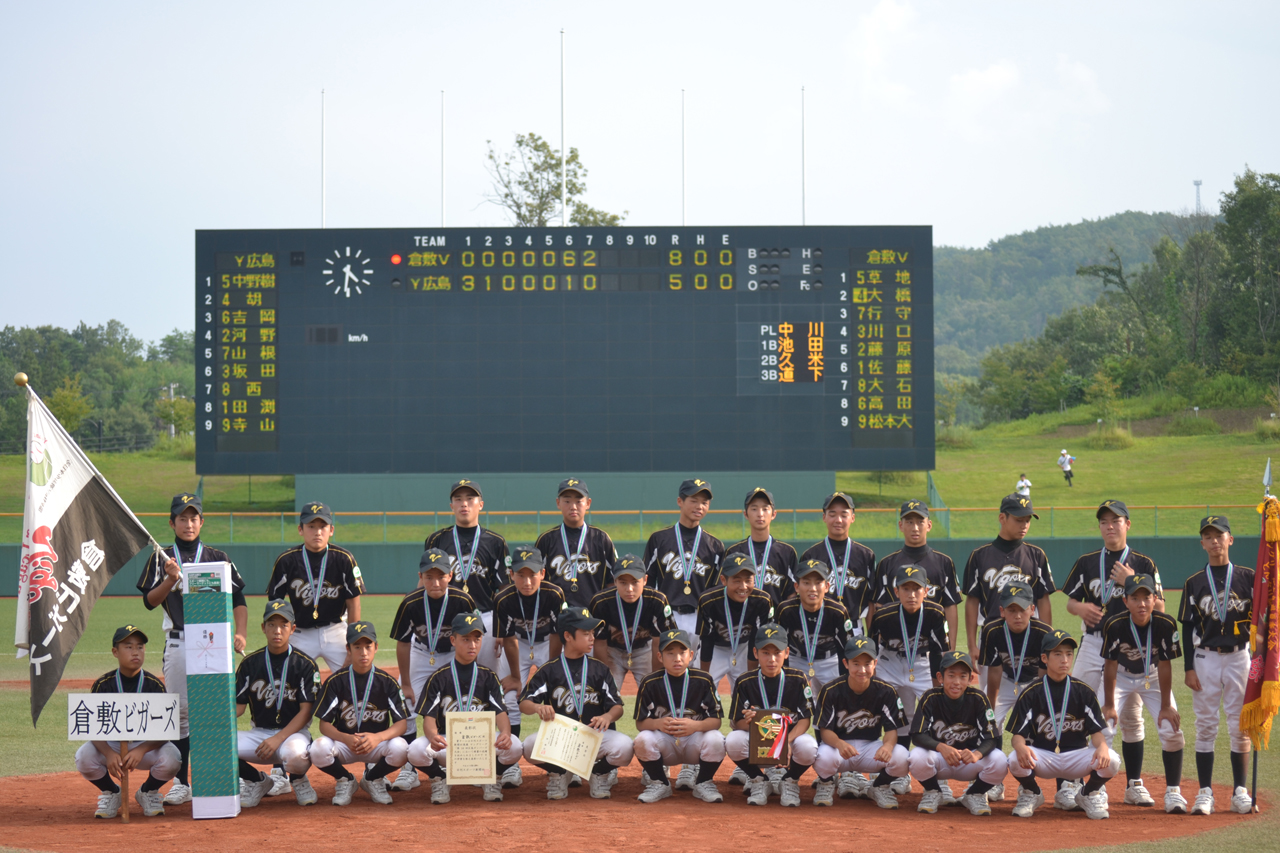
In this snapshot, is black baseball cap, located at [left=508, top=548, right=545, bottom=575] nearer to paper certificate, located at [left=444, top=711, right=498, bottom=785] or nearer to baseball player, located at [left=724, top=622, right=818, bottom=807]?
paper certificate, located at [left=444, top=711, right=498, bottom=785]

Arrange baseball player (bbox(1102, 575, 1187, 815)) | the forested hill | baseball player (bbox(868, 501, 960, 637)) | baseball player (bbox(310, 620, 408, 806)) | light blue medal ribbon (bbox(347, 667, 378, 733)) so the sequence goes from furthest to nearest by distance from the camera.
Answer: the forested hill → baseball player (bbox(868, 501, 960, 637)) → light blue medal ribbon (bbox(347, 667, 378, 733)) → baseball player (bbox(310, 620, 408, 806)) → baseball player (bbox(1102, 575, 1187, 815))

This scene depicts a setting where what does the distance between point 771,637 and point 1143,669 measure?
231 cm

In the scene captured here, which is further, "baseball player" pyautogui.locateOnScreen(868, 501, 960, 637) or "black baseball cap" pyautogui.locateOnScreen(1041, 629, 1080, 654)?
"baseball player" pyautogui.locateOnScreen(868, 501, 960, 637)

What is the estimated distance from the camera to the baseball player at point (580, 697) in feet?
23.8

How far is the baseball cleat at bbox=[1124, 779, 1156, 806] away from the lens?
276 inches

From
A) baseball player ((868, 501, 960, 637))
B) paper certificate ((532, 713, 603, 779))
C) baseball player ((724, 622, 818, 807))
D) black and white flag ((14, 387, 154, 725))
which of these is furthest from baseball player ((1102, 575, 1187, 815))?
black and white flag ((14, 387, 154, 725))

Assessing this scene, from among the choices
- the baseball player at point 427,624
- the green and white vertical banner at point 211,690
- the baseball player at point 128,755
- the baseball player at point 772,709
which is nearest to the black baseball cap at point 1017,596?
the baseball player at point 772,709

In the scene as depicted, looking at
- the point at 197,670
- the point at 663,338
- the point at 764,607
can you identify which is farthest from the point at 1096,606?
the point at 663,338

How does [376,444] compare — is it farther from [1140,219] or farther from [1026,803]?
[1140,219]

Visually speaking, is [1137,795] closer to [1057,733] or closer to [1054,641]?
[1057,733]

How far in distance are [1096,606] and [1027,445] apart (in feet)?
131

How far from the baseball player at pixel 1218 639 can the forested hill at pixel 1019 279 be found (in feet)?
311

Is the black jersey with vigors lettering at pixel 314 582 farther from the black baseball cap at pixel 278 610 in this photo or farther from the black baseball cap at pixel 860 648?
the black baseball cap at pixel 860 648

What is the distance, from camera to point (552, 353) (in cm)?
1895
